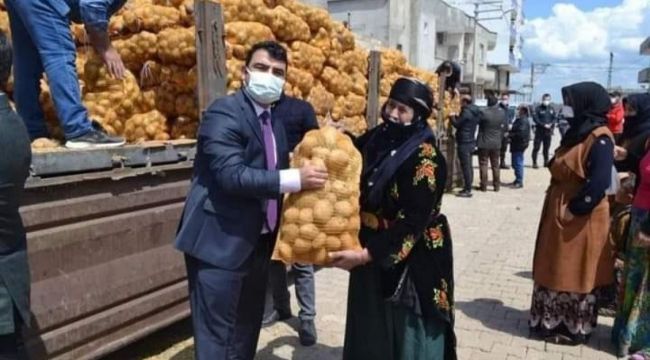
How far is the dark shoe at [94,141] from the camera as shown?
117 inches

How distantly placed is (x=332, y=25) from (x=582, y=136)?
3.17 meters

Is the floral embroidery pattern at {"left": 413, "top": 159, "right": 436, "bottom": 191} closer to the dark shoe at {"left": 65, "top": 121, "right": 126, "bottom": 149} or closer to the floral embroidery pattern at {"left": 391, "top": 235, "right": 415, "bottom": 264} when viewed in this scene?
the floral embroidery pattern at {"left": 391, "top": 235, "right": 415, "bottom": 264}

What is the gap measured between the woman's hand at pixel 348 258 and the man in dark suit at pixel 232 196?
1.08 feet

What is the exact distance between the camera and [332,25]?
6012 mm

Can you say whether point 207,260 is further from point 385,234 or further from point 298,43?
point 298,43

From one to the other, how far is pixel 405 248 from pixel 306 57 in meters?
3.25

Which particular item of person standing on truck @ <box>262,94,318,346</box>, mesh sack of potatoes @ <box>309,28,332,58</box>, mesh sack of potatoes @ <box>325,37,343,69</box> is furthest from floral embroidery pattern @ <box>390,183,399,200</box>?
mesh sack of potatoes @ <box>325,37,343,69</box>

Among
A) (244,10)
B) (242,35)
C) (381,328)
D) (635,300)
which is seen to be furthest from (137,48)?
(635,300)

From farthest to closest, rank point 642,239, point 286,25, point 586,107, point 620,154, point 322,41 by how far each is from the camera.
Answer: point 322,41 < point 286,25 < point 620,154 < point 586,107 < point 642,239

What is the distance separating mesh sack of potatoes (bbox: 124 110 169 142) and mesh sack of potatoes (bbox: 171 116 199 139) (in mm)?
68

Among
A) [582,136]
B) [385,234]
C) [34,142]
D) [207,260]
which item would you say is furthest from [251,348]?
[582,136]

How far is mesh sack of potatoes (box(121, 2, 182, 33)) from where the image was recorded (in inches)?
162

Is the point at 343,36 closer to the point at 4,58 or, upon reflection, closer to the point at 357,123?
the point at 357,123

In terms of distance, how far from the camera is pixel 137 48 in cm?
408
